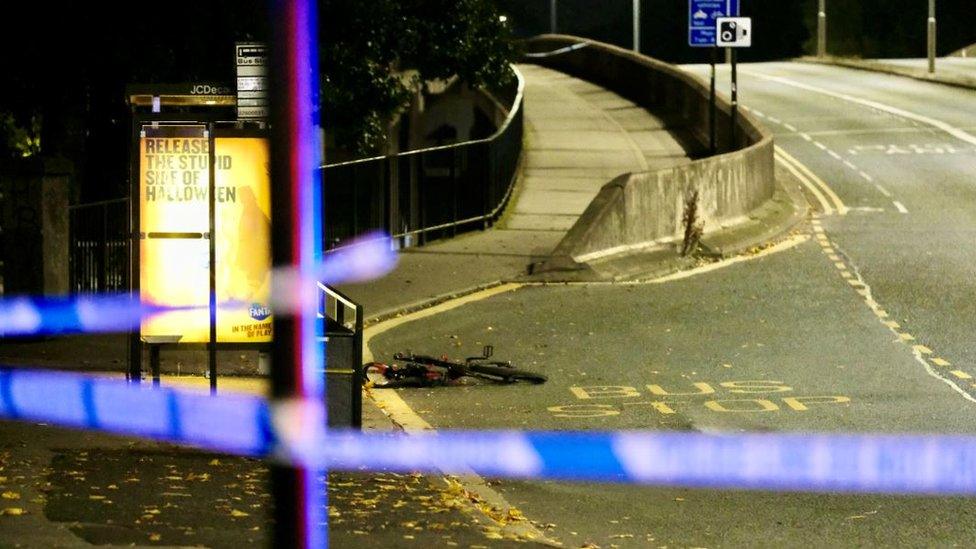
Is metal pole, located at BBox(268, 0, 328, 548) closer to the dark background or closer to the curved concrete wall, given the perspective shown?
the curved concrete wall

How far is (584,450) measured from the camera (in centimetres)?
1119

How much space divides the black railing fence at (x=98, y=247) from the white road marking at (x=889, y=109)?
74.1 ft

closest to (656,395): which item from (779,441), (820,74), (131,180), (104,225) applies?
(779,441)

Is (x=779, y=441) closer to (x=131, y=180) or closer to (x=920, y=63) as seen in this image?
(x=131, y=180)

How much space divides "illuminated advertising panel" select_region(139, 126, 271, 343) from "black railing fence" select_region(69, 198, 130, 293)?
17.7 ft

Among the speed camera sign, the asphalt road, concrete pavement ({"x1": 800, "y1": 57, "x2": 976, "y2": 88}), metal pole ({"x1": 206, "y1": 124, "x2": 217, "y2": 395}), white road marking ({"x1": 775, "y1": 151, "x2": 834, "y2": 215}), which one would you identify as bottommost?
the asphalt road

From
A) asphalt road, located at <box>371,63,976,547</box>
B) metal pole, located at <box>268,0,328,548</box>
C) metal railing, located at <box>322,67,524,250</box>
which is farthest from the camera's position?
metal railing, located at <box>322,67,524,250</box>

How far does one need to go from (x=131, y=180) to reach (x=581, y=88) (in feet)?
122

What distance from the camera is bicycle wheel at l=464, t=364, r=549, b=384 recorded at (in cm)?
1388

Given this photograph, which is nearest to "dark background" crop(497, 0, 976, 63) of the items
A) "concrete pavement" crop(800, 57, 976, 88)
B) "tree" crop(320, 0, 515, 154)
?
"concrete pavement" crop(800, 57, 976, 88)

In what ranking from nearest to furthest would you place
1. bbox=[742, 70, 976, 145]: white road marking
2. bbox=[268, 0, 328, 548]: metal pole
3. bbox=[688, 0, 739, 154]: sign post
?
bbox=[268, 0, 328, 548]: metal pole < bbox=[688, 0, 739, 154]: sign post < bbox=[742, 70, 976, 145]: white road marking

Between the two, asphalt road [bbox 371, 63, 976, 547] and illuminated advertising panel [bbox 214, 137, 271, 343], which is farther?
illuminated advertising panel [bbox 214, 137, 271, 343]

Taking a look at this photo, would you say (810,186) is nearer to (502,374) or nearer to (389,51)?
(389,51)

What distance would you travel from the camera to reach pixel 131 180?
40.2 feet
